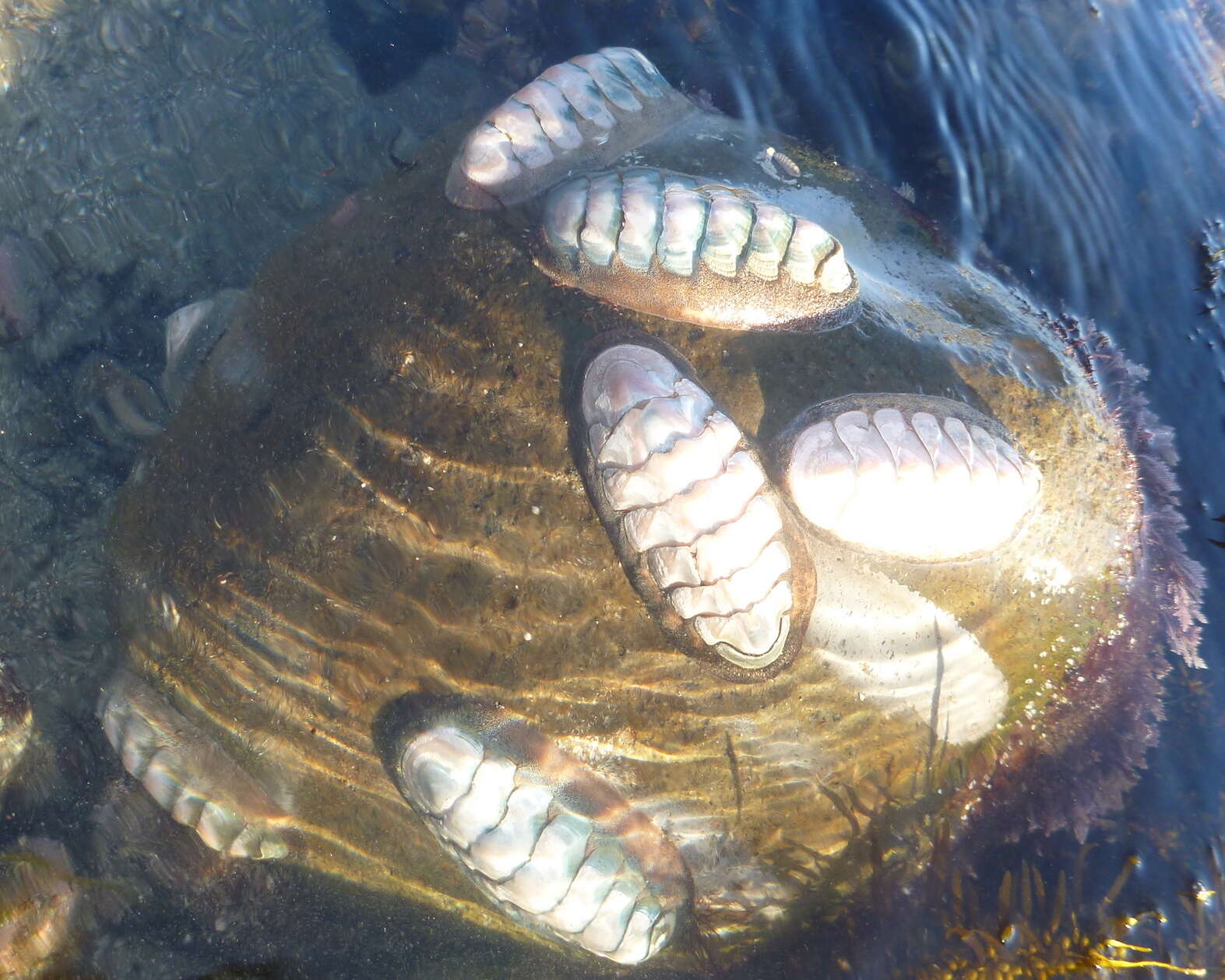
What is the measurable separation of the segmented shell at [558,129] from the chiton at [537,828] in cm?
235

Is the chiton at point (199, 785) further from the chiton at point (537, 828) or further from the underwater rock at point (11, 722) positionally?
the chiton at point (537, 828)

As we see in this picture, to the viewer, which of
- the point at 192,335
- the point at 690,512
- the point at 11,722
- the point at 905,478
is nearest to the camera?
the point at 690,512

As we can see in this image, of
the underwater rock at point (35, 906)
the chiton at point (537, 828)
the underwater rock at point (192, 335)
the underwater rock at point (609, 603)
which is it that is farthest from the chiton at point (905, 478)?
the underwater rock at point (35, 906)

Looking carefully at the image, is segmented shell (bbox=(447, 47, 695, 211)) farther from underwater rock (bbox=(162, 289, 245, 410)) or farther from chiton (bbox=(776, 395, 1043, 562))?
chiton (bbox=(776, 395, 1043, 562))

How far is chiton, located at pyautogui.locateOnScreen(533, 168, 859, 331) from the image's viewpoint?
304 cm

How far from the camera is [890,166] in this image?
4.26 metres

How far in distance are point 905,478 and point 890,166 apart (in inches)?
93.8

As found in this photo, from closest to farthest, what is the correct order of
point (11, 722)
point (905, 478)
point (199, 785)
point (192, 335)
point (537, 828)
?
1. point (905, 478)
2. point (537, 828)
3. point (199, 785)
4. point (11, 722)
5. point (192, 335)

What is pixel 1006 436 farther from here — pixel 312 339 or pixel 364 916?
pixel 364 916

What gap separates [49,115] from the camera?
442cm

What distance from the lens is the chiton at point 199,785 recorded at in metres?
3.40

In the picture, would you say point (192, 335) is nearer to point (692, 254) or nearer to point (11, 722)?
point (11, 722)

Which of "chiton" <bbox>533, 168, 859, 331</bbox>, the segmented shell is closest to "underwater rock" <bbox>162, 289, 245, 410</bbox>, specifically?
the segmented shell

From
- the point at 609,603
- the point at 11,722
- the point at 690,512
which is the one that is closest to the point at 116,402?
the point at 11,722
